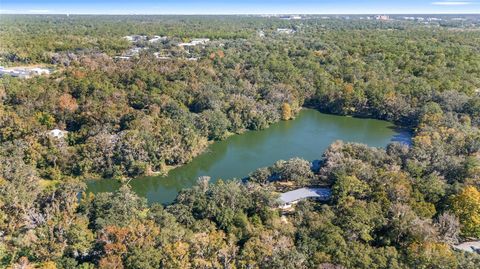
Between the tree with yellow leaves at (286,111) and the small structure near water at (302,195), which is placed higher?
the tree with yellow leaves at (286,111)

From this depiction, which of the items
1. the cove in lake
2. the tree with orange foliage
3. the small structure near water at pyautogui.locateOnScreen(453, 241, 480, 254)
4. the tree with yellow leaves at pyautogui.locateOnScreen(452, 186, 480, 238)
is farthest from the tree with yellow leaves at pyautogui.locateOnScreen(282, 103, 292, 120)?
the small structure near water at pyautogui.locateOnScreen(453, 241, 480, 254)

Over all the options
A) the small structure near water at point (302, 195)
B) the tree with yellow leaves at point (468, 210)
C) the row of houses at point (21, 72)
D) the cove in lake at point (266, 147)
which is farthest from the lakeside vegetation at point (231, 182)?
the row of houses at point (21, 72)

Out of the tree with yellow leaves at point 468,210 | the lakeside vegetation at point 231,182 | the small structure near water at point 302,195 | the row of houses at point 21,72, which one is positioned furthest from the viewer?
the row of houses at point 21,72

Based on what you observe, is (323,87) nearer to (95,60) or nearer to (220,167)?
(220,167)

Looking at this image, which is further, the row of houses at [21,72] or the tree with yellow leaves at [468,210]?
the row of houses at [21,72]

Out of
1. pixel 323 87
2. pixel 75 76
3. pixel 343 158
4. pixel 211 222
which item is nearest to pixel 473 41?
pixel 323 87

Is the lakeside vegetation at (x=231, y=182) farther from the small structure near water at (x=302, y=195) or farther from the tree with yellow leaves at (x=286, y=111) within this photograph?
the small structure near water at (x=302, y=195)

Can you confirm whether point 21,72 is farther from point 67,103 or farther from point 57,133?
point 57,133

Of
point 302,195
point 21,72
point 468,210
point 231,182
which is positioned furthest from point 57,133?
point 468,210
